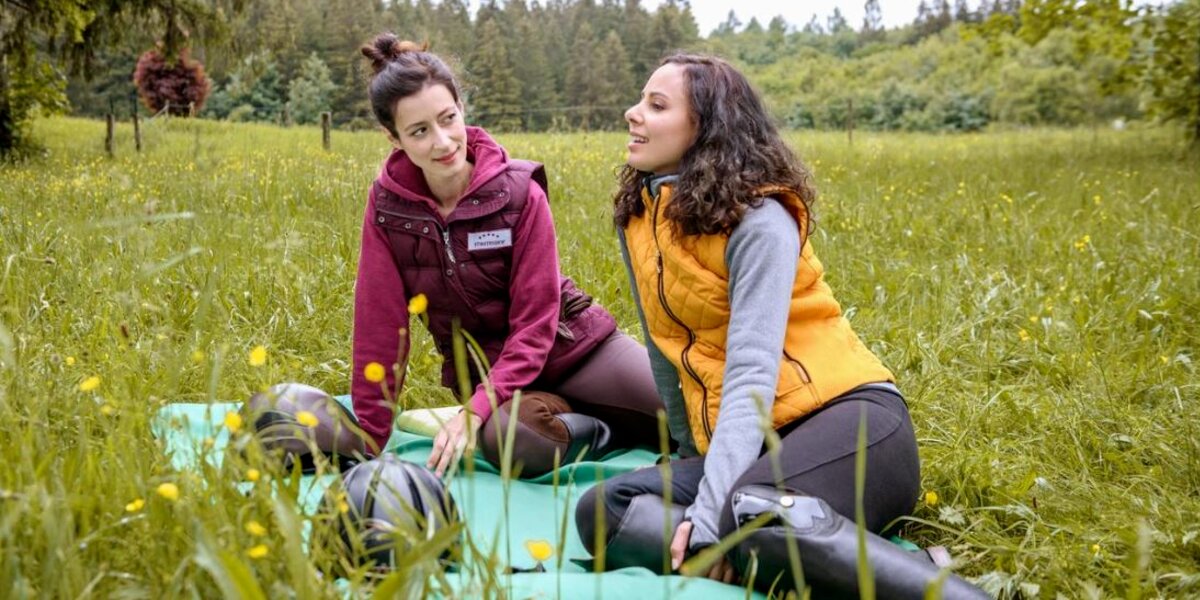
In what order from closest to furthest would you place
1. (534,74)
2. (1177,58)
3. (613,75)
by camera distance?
(1177,58), (534,74), (613,75)

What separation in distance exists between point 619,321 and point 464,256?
1441 millimetres

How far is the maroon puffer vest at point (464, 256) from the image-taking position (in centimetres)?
279

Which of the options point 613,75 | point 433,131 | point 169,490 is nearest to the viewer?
point 169,490

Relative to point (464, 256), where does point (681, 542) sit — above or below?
below

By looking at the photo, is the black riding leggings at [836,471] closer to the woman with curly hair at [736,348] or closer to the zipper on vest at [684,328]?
the woman with curly hair at [736,348]

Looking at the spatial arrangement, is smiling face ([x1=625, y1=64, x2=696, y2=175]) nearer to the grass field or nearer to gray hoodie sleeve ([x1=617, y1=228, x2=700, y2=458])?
gray hoodie sleeve ([x1=617, y1=228, x2=700, y2=458])

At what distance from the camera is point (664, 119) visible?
240 centimetres

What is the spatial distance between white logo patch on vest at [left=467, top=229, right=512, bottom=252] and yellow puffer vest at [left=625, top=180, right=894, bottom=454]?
1.51 feet

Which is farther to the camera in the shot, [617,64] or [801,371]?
[617,64]

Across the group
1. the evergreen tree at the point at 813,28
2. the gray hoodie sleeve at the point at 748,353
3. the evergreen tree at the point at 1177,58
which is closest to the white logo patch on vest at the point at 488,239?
the gray hoodie sleeve at the point at 748,353

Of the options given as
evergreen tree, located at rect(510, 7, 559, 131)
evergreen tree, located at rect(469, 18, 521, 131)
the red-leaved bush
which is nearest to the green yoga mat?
evergreen tree, located at rect(469, 18, 521, 131)

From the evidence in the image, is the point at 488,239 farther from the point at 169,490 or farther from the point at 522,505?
the point at 169,490

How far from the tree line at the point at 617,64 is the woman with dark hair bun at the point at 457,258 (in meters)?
0.29

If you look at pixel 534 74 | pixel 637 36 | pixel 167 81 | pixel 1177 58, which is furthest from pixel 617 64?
pixel 1177 58
